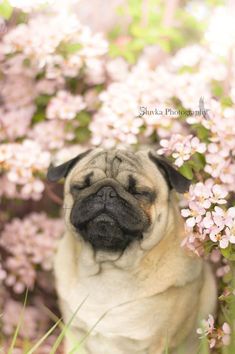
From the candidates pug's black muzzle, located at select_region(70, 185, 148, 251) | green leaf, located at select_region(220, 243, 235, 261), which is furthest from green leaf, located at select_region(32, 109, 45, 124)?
green leaf, located at select_region(220, 243, 235, 261)

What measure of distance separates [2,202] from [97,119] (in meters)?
1.03

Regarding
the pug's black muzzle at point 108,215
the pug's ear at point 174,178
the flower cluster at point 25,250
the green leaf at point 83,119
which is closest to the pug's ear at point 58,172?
the pug's black muzzle at point 108,215

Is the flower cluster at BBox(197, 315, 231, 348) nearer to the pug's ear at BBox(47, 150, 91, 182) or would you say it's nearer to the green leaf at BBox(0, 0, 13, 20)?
the pug's ear at BBox(47, 150, 91, 182)

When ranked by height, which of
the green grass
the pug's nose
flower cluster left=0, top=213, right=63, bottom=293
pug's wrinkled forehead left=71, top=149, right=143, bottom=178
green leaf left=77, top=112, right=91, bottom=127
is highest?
pug's wrinkled forehead left=71, top=149, right=143, bottom=178

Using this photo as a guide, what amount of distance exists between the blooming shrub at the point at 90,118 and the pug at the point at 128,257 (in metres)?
0.12

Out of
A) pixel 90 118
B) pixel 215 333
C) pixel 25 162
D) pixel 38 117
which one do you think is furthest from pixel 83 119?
pixel 215 333

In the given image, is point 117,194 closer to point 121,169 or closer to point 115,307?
point 121,169

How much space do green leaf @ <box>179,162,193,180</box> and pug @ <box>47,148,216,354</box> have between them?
6 centimetres

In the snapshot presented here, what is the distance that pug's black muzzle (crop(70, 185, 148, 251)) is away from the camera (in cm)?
303

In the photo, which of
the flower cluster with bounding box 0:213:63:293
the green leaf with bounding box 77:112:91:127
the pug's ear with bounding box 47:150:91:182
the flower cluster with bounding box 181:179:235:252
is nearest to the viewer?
the flower cluster with bounding box 181:179:235:252

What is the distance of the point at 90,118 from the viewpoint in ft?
13.1

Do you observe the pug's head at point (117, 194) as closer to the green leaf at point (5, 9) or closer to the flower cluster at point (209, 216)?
the flower cluster at point (209, 216)

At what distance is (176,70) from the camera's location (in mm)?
4254

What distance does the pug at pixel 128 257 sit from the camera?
3.08 m
